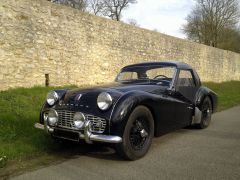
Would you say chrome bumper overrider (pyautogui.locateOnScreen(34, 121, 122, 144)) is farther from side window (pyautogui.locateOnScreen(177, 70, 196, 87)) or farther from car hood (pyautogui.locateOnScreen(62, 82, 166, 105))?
side window (pyautogui.locateOnScreen(177, 70, 196, 87))

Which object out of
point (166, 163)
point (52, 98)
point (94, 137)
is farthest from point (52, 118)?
point (166, 163)

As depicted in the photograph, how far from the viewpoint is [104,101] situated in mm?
4008

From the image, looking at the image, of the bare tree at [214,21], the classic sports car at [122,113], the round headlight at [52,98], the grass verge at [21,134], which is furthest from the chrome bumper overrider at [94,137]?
the bare tree at [214,21]

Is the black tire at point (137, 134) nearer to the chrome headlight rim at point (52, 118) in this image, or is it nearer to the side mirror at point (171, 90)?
the side mirror at point (171, 90)

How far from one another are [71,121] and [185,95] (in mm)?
2393

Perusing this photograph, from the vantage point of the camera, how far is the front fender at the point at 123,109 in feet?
12.6

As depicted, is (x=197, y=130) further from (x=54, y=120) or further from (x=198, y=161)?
(x=54, y=120)

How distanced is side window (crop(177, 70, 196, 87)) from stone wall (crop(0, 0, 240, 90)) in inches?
213

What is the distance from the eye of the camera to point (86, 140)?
153 inches

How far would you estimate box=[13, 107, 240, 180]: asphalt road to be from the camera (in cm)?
354

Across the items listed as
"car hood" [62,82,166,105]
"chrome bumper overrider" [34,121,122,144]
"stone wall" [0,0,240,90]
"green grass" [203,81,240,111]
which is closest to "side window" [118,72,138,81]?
"car hood" [62,82,166,105]

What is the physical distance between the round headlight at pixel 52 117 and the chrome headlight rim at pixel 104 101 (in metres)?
0.72

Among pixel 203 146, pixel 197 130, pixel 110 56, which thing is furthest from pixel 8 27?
pixel 203 146

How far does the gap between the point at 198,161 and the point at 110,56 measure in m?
9.77
